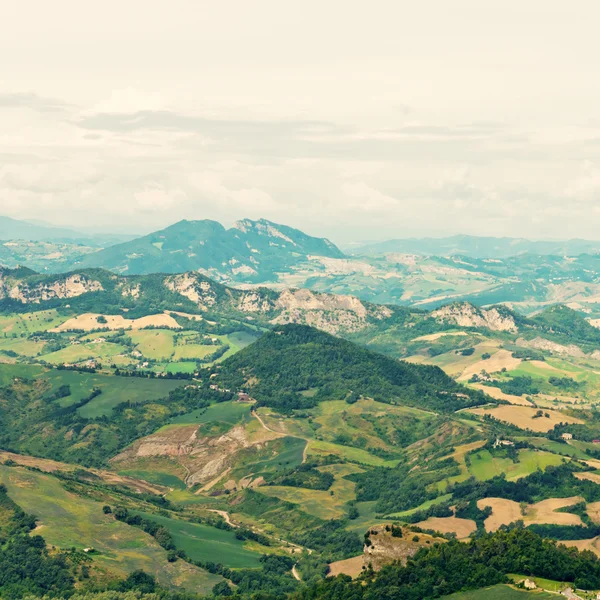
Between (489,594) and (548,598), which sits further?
(489,594)
